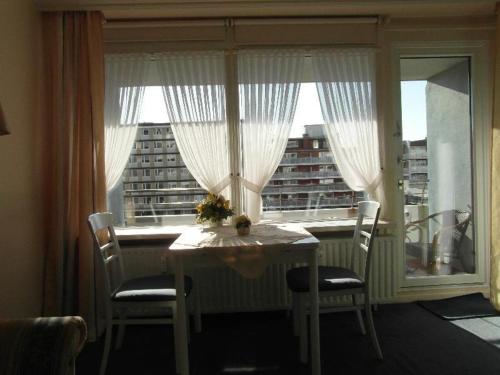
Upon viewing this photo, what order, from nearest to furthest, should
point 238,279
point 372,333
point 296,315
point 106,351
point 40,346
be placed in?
point 40,346
point 106,351
point 372,333
point 296,315
point 238,279

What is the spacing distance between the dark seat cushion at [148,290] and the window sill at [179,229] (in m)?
0.46

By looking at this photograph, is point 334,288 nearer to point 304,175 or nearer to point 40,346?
point 304,175

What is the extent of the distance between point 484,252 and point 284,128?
2.01 meters

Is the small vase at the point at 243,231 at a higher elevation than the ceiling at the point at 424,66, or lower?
lower

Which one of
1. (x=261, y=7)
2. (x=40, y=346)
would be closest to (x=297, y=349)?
(x=40, y=346)

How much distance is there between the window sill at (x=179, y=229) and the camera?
2.82 m

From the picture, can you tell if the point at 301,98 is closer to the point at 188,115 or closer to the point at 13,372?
the point at 188,115

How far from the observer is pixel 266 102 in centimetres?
288

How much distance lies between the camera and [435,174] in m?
3.17


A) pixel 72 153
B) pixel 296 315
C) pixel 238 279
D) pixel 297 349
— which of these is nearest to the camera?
pixel 297 349

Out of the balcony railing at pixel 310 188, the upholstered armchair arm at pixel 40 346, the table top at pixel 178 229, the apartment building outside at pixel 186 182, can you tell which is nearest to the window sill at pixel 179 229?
the table top at pixel 178 229

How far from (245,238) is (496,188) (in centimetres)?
202

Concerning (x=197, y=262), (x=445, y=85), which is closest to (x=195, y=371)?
(x=197, y=262)

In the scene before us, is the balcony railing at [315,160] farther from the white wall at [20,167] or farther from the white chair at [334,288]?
the white wall at [20,167]
